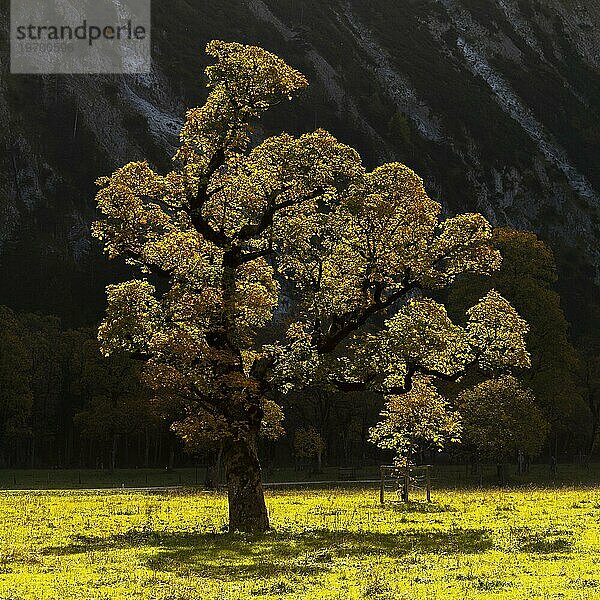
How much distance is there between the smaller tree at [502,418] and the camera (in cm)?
5747

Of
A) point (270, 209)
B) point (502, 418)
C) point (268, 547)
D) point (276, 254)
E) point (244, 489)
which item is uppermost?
point (270, 209)

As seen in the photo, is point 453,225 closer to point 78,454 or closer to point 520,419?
point 520,419

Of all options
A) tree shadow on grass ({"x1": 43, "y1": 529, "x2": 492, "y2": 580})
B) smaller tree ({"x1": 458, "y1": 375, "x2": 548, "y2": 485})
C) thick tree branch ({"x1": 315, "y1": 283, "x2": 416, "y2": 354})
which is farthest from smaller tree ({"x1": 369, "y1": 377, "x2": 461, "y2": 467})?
smaller tree ({"x1": 458, "y1": 375, "x2": 548, "y2": 485})

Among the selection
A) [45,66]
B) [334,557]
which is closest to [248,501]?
[334,557]

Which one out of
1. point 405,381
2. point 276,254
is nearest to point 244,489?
point 405,381

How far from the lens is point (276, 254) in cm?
3053

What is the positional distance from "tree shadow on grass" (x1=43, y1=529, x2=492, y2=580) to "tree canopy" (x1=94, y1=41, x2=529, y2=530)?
9.06ft

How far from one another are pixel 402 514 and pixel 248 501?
957cm

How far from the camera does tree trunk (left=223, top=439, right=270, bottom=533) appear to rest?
2748 cm

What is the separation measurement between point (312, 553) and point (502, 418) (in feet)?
126

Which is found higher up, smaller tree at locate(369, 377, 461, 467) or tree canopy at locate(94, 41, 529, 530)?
tree canopy at locate(94, 41, 529, 530)

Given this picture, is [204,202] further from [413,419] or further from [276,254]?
[413,419]

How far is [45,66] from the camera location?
19250 centimetres

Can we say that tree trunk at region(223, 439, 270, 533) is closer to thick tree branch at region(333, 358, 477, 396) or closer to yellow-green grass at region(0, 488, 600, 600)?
yellow-green grass at region(0, 488, 600, 600)
